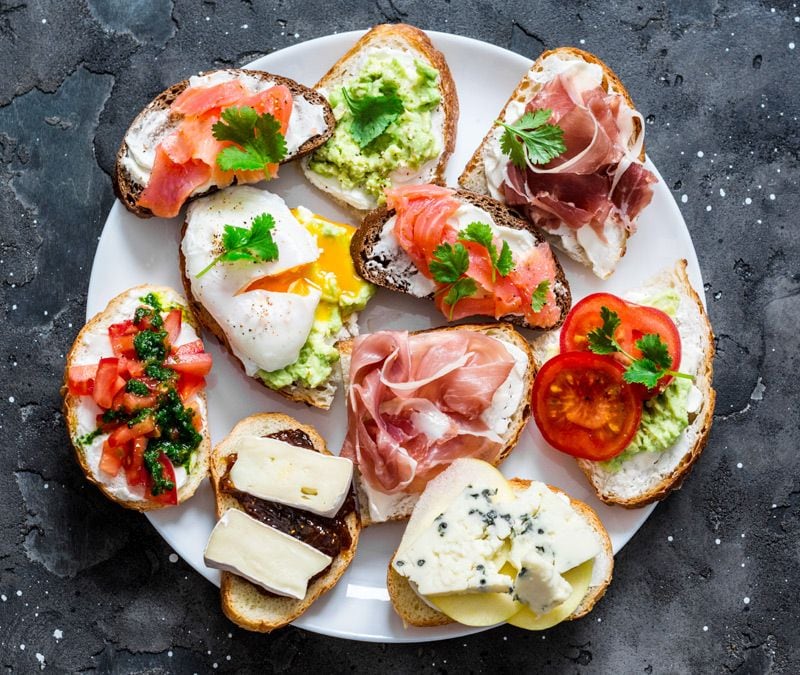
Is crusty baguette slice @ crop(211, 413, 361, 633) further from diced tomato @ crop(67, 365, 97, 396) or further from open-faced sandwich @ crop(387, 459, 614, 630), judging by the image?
diced tomato @ crop(67, 365, 97, 396)

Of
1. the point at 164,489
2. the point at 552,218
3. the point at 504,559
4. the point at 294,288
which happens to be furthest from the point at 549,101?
the point at 164,489

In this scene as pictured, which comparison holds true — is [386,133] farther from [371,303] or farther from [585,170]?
[585,170]

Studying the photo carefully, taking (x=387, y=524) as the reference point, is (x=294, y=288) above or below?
above

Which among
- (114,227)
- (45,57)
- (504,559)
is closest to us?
(504,559)

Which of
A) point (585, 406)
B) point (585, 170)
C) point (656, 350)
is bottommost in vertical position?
point (585, 406)

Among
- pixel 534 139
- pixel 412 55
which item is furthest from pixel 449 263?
pixel 412 55

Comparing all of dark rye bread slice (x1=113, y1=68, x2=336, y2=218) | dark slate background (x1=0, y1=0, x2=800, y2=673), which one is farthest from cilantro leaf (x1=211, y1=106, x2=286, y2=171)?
dark slate background (x1=0, y1=0, x2=800, y2=673)

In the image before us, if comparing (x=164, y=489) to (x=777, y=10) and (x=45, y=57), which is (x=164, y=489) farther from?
(x=777, y=10)

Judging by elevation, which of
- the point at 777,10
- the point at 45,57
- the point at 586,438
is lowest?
the point at 586,438

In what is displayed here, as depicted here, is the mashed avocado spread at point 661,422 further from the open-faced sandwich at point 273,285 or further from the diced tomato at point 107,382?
the diced tomato at point 107,382
